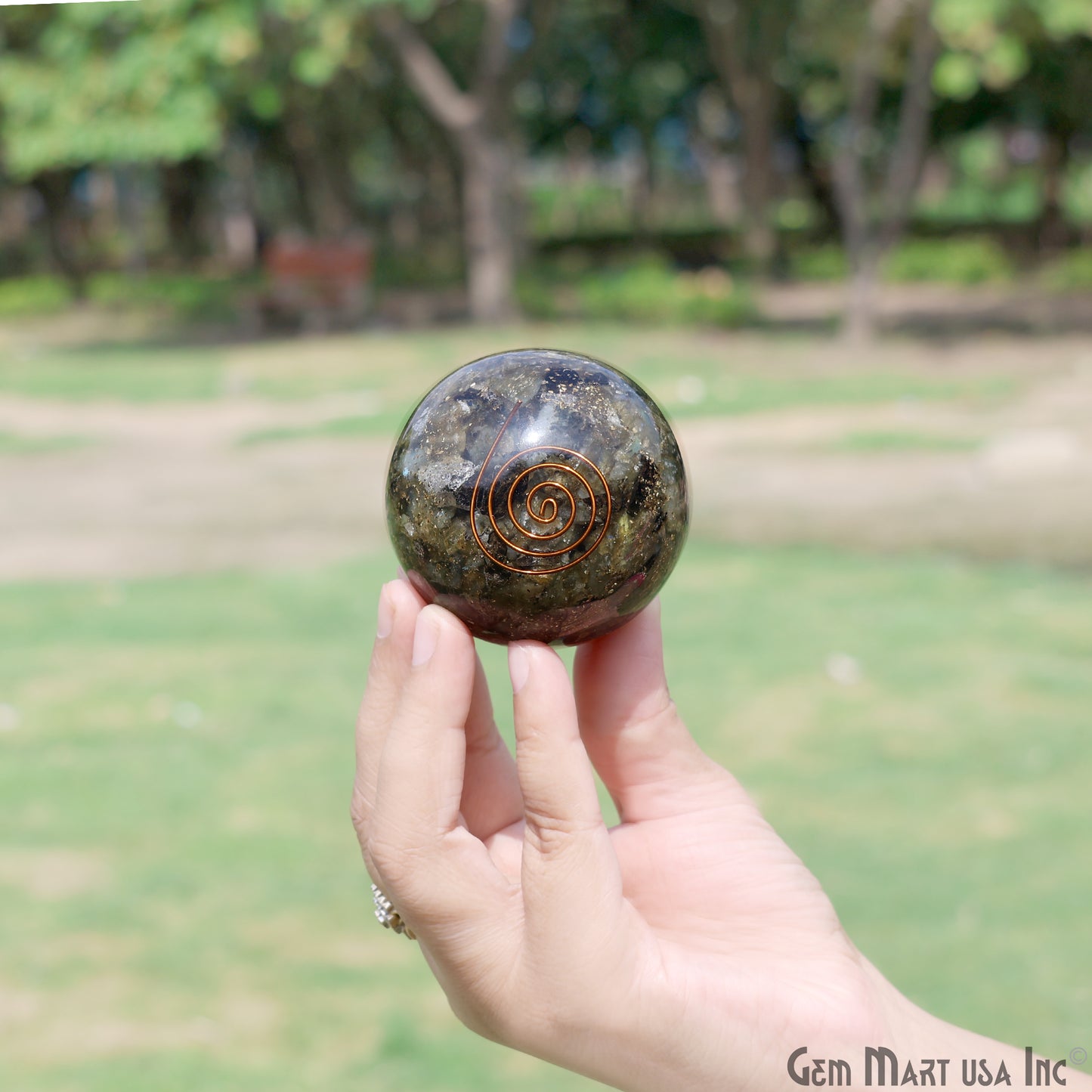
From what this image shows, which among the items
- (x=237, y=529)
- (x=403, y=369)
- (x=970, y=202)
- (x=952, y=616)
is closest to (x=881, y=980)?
(x=952, y=616)

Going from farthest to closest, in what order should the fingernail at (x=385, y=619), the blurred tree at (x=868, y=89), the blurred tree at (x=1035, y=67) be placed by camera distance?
the blurred tree at (x=868, y=89) < the blurred tree at (x=1035, y=67) < the fingernail at (x=385, y=619)

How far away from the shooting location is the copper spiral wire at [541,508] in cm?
239

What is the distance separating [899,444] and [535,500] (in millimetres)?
10157

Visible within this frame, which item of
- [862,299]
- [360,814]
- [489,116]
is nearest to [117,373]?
[489,116]

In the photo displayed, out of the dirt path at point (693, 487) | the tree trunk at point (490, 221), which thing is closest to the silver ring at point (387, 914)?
the dirt path at point (693, 487)

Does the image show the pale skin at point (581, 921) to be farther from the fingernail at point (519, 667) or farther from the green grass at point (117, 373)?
the green grass at point (117, 373)

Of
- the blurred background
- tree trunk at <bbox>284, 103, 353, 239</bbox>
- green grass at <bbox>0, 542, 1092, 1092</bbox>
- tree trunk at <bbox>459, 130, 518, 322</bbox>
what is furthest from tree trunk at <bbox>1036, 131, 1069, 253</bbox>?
green grass at <bbox>0, 542, 1092, 1092</bbox>

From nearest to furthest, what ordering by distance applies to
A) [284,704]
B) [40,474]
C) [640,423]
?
[640,423] → [284,704] → [40,474]

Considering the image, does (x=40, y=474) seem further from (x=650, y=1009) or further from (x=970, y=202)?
(x=970, y=202)

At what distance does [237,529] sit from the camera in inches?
389

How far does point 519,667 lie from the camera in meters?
2.19

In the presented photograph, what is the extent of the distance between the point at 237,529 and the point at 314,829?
490 cm

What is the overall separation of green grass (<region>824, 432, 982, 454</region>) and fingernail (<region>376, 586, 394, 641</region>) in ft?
32.7

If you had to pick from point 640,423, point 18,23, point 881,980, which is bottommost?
point 881,980
